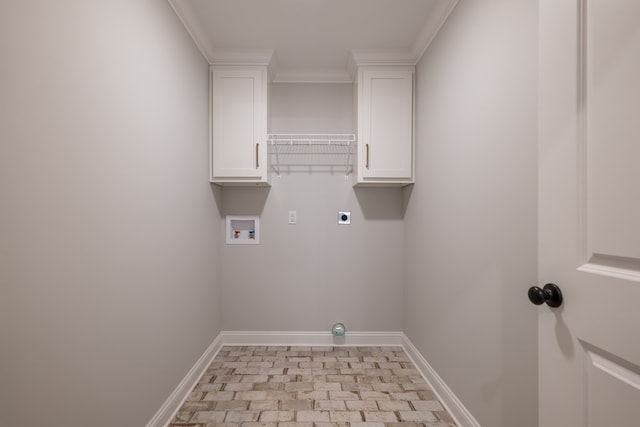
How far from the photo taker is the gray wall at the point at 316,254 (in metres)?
2.81

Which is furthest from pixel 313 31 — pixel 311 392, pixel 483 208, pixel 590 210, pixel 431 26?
pixel 311 392

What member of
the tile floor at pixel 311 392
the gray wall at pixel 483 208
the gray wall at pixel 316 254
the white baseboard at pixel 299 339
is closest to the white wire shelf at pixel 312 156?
the gray wall at pixel 316 254

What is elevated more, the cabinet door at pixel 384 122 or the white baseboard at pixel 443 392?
the cabinet door at pixel 384 122

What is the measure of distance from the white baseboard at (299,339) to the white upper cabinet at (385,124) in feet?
4.73

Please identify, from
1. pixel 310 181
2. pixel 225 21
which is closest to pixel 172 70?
pixel 225 21

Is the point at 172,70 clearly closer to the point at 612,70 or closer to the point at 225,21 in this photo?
the point at 225,21

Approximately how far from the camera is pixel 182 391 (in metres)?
1.93

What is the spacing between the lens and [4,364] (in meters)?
0.83

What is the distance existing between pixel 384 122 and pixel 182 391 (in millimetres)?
2394

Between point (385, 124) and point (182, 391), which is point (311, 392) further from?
point (385, 124)

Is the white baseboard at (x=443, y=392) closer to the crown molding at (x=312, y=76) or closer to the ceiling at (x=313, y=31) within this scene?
the ceiling at (x=313, y=31)

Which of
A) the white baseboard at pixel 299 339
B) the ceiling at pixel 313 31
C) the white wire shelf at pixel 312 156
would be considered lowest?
the white baseboard at pixel 299 339

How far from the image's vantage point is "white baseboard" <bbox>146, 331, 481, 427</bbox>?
5.82 ft

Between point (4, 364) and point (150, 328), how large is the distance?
77cm
